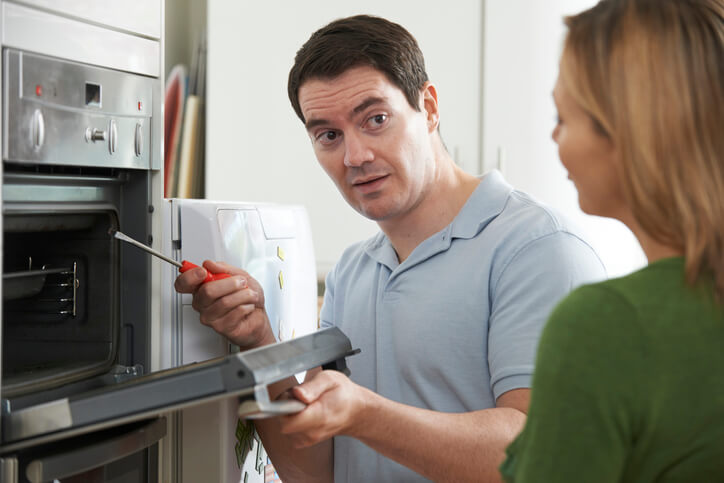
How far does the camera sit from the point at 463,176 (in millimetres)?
1323

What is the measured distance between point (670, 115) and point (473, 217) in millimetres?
646

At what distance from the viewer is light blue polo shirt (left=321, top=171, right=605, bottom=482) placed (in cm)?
109

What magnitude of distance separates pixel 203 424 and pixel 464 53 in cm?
144

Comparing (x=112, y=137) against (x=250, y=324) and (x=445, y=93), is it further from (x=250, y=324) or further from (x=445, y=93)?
(x=445, y=93)

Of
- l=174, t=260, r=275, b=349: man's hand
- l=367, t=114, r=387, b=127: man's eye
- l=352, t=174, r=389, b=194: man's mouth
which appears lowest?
l=174, t=260, r=275, b=349: man's hand

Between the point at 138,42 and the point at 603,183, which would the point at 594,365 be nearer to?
the point at 603,183

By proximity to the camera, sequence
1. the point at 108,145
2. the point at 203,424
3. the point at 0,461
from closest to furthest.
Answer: the point at 0,461 < the point at 108,145 < the point at 203,424

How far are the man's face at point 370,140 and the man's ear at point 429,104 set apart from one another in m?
0.05

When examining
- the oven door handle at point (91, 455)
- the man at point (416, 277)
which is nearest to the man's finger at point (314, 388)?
the man at point (416, 277)

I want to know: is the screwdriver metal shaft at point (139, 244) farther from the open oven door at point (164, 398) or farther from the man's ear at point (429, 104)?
the man's ear at point (429, 104)

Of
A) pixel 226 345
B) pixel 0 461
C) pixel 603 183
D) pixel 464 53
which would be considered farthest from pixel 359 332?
pixel 464 53

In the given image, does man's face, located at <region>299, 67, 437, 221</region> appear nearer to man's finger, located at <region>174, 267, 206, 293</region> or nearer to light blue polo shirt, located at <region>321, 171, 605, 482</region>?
light blue polo shirt, located at <region>321, 171, 605, 482</region>

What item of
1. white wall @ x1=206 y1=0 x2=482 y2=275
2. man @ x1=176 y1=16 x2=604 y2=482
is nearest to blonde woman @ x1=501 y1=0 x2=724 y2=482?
man @ x1=176 y1=16 x2=604 y2=482

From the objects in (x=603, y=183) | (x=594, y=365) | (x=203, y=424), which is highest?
(x=603, y=183)
